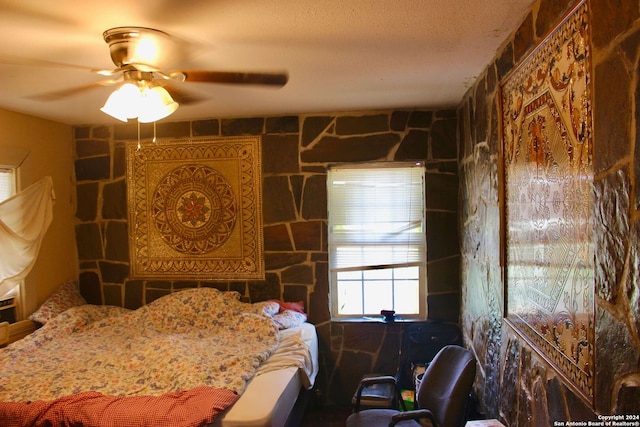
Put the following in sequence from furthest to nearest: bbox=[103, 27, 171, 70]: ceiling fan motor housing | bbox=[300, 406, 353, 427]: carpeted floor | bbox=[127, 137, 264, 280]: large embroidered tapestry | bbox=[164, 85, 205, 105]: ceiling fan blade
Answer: bbox=[127, 137, 264, 280]: large embroidered tapestry, bbox=[300, 406, 353, 427]: carpeted floor, bbox=[164, 85, 205, 105]: ceiling fan blade, bbox=[103, 27, 171, 70]: ceiling fan motor housing

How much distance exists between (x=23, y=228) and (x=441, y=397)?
10.9 ft

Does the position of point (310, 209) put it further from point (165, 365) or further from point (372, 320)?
point (165, 365)

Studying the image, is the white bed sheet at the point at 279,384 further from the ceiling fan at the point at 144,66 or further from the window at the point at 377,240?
the ceiling fan at the point at 144,66

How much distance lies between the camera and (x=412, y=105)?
11.2 feet

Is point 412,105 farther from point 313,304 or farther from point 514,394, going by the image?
point 514,394

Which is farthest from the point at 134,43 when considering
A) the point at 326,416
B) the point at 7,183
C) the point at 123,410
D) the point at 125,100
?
the point at 326,416

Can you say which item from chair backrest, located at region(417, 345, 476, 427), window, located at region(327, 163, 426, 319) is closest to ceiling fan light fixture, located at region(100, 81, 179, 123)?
window, located at region(327, 163, 426, 319)

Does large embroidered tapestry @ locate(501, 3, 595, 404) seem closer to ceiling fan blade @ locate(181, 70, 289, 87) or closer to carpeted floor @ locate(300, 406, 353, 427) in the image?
ceiling fan blade @ locate(181, 70, 289, 87)

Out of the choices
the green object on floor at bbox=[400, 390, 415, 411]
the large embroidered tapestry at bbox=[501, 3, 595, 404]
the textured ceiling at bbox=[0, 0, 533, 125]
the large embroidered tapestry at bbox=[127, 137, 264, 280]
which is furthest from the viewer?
the large embroidered tapestry at bbox=[127, 137, 264, 280]

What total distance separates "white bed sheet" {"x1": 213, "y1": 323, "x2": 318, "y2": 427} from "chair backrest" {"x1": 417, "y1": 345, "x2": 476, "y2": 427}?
0.77 metres

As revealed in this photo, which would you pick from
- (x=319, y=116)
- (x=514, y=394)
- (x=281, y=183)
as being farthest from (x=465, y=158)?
(x=514, y=394)

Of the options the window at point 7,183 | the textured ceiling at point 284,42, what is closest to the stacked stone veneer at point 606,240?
the textured ceiling at point 284,42

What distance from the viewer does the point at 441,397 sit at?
92.5 inches

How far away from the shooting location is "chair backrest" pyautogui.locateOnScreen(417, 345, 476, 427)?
2.17 meters
